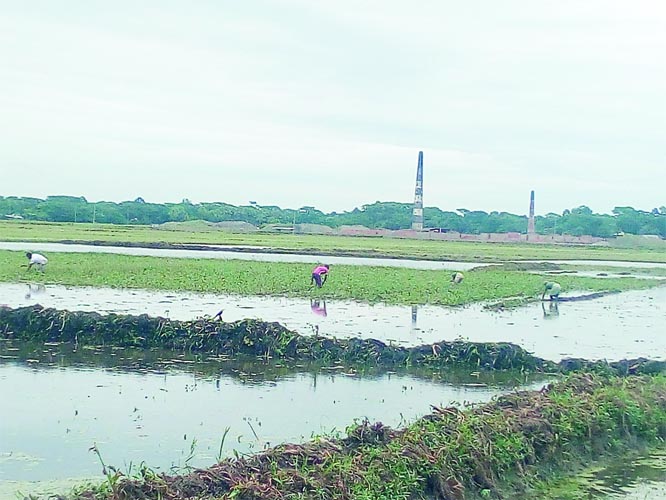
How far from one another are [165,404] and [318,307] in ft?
34.7

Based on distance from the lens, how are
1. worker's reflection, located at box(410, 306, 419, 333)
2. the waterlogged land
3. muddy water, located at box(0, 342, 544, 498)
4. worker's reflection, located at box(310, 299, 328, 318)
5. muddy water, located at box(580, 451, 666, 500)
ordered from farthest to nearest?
1. the waterlogged land
2. worker's reflection, located at box(310, 299, 328, 318)
3. worker's reflection, located at box(410, 306, 419, 333)
4. muddy water, located at box(0, 342, 544, 498)
5. muddy water, located at box(580, 451, 666, 500)

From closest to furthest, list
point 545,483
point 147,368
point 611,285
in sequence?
point 545,483 → point 147,368 → point 611,285

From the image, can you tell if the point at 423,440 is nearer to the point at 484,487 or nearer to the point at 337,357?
the point at 484,487

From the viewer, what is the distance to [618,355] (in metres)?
15.1

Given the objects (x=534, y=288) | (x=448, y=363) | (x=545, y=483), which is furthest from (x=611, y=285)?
(x=545, y=483)

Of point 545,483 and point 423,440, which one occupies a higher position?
point 423,440

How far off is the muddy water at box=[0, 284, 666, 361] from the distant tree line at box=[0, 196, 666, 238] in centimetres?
7427

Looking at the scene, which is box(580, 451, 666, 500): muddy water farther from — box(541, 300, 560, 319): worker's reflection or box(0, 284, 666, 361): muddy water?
box(541, 300, 560, 319): worker's reflection

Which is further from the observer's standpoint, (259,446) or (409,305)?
(409,305)

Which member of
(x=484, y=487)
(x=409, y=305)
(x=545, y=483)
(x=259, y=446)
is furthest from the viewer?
(x=409, y=305)

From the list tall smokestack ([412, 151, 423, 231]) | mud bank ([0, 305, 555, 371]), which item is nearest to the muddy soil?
mud bank ([0, 305, 555, 371])

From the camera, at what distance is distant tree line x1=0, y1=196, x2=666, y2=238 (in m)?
95.4

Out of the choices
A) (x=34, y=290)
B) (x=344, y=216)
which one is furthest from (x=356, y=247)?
(x=344, y=216)

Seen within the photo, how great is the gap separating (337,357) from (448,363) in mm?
1787
